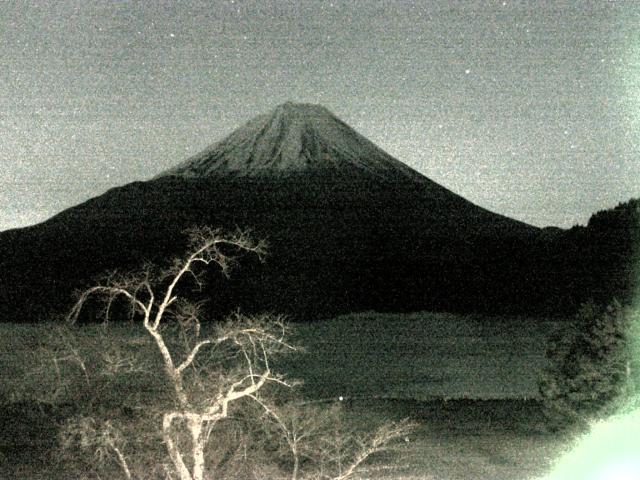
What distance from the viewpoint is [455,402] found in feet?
69.9

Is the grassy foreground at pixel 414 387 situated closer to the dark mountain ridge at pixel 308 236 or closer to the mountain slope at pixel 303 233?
the dark mountain ridge at pixel 308 236

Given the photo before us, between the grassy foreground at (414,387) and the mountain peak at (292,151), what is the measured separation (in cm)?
6421

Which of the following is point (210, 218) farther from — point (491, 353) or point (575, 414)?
point (575, 414)

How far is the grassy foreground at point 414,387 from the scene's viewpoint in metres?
14.9

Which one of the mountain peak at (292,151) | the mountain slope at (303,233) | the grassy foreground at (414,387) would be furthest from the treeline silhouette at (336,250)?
the mountain peak at (292,151)

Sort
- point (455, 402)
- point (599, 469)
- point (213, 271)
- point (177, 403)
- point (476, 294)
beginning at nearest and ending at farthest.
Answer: point (177, 403) → point (599, 469) → point (455, 402) → point (476, 294) → point (213, 271)

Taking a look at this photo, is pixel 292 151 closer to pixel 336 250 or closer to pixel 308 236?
pixel 308 236

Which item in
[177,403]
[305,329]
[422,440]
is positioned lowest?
[305,329]

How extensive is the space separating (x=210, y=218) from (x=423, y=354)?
54650mm

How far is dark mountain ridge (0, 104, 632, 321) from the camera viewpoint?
50344mm

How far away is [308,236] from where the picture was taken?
76.7 metres

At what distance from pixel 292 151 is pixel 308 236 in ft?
120

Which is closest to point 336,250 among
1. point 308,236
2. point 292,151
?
point 308,236

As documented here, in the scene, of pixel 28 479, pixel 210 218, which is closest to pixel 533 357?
pixel 28 479
